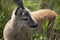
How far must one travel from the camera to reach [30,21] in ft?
20.2

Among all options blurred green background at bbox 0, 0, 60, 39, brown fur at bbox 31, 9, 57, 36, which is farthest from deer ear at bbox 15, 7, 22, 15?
blurred green background at bbox 0, 0, 60, 39

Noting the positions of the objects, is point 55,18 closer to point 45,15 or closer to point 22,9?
point 45,15

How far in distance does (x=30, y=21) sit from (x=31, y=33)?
0.64 metres

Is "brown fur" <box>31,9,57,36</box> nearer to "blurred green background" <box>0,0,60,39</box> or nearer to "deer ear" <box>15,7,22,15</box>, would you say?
"blurred green background" <box>0,0,60,39</box>

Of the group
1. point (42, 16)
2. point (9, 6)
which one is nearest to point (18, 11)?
point (42, 16)

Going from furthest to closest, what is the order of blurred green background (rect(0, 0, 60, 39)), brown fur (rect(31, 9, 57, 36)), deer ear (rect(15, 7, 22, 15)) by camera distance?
1. blurred green background (rect(0, 0, 60, 39))
2. brown fur (rect(31, 9, 57, 36))
3. deer ear (rect(15, 7, 22, 15))

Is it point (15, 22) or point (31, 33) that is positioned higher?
point (15, 22)

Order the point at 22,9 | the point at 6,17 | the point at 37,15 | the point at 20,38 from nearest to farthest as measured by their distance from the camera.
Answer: the point at 22,9 → the point at 20,38 → the point at 37,15 → the point at 6,17

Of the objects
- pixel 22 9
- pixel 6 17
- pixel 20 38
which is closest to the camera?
pixel 22 9

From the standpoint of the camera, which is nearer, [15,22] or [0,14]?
[15,22]

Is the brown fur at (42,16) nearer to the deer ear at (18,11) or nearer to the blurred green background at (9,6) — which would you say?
the blurred green background at (9,6)

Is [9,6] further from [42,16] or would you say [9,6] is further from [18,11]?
[18,11]


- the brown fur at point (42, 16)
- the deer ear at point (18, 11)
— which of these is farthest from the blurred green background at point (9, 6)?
the deer ear at point (18, 11)

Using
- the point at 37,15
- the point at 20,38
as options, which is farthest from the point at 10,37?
the point at 37,15
